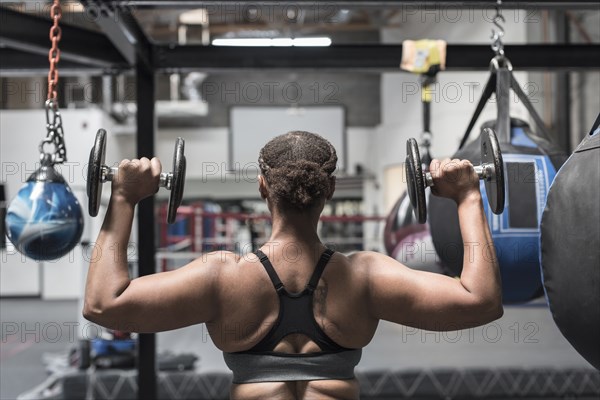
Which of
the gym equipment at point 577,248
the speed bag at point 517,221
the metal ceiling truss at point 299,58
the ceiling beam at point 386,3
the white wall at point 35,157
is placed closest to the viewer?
the gym equipment at point 577,248

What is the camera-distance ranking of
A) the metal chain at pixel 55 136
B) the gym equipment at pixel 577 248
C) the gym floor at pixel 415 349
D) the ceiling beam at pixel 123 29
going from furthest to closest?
the gym floor at pixel 415 349
the ceiling beam at pixel 123 29
the metal chain at pixel 55 136
the gym equipment at pixel 577 248

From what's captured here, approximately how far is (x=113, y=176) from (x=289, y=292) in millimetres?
423

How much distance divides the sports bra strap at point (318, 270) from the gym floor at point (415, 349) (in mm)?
2643

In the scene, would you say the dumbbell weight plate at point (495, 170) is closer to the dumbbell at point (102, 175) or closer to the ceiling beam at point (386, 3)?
the dumbbell at point (102, 175)

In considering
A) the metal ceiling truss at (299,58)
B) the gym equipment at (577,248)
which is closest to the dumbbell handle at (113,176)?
the gym equipment at (577,248)

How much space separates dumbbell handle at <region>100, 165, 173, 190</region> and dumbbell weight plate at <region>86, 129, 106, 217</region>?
0.04 feet

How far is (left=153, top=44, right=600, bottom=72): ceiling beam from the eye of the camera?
8.38ft

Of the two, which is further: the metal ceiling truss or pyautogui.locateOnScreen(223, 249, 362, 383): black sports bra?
the metal ceiling truss

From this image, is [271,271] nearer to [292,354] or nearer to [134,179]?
[292,354]

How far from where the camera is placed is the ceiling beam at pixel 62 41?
2.15m

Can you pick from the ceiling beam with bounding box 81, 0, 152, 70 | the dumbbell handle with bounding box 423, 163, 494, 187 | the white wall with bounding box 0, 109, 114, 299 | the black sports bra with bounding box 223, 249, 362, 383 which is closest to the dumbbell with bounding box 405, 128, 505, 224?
the dumbbell handle with bounding box 423, 163, 494, 187

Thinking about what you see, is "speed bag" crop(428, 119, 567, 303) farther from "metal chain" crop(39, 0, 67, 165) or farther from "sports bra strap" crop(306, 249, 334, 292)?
"metal chain" crop(39, 0, 67, 165)

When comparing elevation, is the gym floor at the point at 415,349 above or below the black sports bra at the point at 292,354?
below

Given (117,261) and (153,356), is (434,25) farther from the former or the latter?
(117,261)
